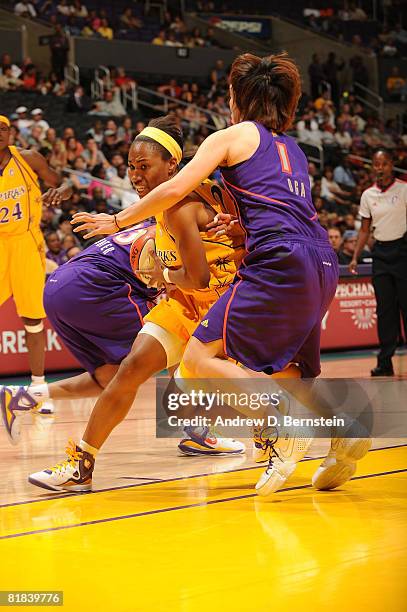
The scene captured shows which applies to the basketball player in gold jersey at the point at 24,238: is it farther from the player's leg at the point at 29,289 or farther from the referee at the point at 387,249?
the referee at the point at 387,249

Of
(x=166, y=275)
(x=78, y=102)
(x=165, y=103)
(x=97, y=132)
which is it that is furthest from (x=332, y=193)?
(x=166, y=275)

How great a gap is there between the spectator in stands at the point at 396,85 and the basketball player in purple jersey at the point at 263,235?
71.7 ft

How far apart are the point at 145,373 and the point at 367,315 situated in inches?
328

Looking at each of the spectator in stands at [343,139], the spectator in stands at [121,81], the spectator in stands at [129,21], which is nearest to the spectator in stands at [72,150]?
the spectator in stands at [121,81]

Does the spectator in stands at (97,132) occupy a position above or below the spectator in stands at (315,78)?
above

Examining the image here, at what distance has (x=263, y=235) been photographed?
4.44 metres

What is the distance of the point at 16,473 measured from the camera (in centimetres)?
555

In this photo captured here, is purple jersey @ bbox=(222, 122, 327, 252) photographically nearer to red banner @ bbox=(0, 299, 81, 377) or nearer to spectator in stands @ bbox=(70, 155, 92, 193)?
red banner @ bbox=(0, 299, 81, 377)

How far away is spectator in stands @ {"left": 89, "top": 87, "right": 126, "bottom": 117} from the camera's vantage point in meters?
18.7

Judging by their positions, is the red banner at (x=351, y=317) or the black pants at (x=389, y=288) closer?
the black pants at (x=389, y=288)

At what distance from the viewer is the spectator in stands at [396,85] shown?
25.7m

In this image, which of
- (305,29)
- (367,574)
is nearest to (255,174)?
(367,574)

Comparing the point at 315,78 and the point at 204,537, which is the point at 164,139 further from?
the point at 315,78

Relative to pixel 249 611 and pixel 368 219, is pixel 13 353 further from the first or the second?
pixel 249 611
